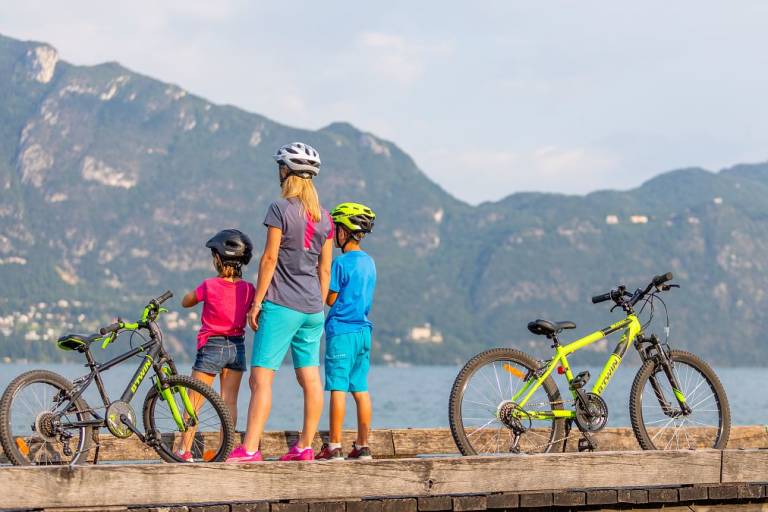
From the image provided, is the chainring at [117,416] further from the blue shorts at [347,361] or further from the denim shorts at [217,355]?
the blue shorts at [347,361]

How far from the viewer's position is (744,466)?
776 centimetres

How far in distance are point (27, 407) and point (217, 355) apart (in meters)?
1.50

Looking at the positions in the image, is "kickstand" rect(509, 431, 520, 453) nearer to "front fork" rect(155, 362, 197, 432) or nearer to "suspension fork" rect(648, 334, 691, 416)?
"suspension fork" rect(648, 334, 691, 416)

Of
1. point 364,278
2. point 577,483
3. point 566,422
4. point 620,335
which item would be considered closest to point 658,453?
point 577,483

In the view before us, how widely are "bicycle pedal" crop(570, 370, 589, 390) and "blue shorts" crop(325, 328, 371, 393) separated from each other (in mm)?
1585

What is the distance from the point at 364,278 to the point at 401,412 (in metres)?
86.0

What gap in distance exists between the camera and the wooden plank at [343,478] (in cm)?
605

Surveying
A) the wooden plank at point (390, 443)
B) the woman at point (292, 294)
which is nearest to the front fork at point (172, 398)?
the woman at point (292, 294)

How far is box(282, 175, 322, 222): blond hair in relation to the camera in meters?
8.18

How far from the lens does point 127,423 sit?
7.84m

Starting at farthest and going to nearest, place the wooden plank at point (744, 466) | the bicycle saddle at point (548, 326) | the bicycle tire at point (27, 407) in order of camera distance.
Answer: the bicycle saddle at point (548, 326)
the wooden plank at point (744, 466)
the bicycle tire at point (27, 407)

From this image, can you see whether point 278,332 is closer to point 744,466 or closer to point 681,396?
point 744,466

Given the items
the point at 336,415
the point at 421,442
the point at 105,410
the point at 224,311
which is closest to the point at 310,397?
the point at 336,415

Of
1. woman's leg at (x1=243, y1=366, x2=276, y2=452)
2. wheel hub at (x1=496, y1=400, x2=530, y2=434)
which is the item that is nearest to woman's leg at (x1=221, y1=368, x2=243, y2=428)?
woman's leg at (x1=243, y1=366, x2=276, y2=452)
